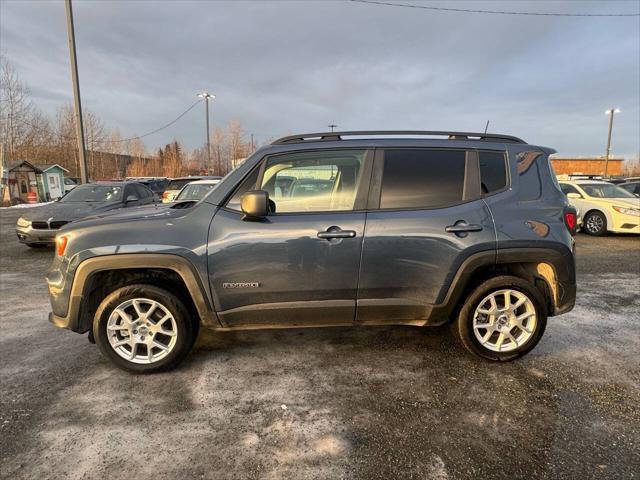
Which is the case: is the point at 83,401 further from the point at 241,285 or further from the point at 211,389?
the point at 241,285

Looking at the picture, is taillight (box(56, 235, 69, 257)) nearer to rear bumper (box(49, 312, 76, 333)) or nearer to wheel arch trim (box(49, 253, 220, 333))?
wheel arch trim (box(49, 253, 220, 333))

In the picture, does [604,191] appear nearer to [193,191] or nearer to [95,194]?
[193,191]

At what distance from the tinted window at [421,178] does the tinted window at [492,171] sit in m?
0.19

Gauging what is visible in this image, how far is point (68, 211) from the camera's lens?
8.38 m

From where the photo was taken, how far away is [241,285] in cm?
300

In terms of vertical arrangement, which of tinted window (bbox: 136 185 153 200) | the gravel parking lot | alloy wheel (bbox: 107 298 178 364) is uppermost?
tinted window (bbox: 136 185 153 200)

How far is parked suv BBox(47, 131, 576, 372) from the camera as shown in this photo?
117 inches

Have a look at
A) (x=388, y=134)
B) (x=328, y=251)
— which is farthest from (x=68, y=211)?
(x=388, y=134)

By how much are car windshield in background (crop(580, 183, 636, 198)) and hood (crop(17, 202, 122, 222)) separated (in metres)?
13.0

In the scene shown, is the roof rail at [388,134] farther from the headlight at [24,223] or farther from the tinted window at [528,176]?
the headlight at [24,223]

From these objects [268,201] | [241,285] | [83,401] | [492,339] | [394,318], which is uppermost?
[268,201]

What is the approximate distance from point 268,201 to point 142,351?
169 centimetres

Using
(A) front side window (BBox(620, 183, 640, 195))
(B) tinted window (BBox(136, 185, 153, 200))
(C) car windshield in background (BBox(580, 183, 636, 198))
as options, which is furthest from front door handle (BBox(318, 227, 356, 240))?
(A) front side window (BBox(620, 183, 640, 195))

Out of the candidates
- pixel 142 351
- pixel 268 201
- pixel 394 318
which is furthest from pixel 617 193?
pixel 142 351
